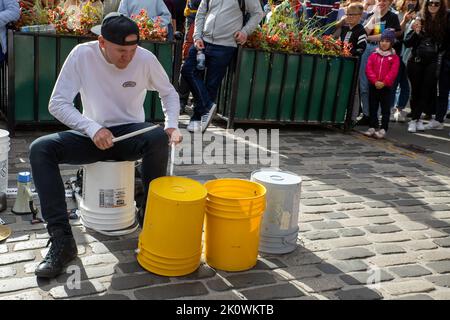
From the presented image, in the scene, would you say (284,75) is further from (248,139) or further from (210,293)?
(210,293)

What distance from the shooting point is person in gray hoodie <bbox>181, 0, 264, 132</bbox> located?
702 cm

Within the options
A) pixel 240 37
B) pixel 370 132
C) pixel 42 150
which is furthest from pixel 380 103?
pixel 42 150

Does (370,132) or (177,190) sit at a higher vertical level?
(177,190)

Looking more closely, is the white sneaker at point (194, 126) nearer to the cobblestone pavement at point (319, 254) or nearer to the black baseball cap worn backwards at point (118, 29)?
the cobblestone pavement at point (319, 254)

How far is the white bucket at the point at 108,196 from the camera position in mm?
3916

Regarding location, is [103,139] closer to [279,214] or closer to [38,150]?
[38,150]

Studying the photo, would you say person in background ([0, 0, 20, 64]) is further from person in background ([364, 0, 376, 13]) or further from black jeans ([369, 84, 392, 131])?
person in background ([364, 0, 376, 13])

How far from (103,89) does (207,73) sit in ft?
11.6

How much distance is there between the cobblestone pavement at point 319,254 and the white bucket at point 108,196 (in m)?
0.09

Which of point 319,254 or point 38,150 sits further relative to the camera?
point 319,254

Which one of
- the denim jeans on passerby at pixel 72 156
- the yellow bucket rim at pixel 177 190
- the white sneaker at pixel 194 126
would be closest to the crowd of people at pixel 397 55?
the white sneaker at pixel 194 126

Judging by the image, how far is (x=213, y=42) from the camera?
7117 mm

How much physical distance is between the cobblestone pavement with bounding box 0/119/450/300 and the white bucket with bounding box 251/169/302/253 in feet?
0.31

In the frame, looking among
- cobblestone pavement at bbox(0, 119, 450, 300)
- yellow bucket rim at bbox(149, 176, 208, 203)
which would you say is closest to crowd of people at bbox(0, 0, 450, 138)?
cobblestone pavement at bbox(0, 119, 450, 300)
